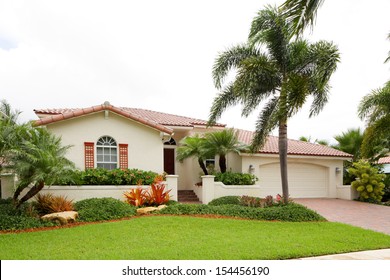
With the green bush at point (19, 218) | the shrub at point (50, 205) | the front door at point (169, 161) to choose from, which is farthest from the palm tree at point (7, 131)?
the front door at point (169, 161)

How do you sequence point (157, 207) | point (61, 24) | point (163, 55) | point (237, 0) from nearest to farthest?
point (237, 0) < point (61, 24) < point (157, 207) < point (163, 55)

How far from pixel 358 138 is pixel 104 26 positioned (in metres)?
19.3

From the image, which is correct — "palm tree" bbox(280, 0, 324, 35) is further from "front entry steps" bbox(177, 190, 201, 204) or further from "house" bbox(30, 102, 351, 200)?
"front entry steps" bbox(177, 190, 201, 204)

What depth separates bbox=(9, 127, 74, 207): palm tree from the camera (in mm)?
11562

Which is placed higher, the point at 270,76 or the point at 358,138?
the point at 270,76

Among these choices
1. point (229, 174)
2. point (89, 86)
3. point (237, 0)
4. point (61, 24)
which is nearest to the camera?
point (237, 0)

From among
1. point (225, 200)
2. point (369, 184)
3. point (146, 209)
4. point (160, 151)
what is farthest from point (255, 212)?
point (369, 184)

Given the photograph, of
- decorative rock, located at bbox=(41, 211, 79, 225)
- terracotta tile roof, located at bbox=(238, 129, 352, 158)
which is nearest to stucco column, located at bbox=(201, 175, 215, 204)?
terracotta tile roof, located at bbox=(238, 129, 352, 158)

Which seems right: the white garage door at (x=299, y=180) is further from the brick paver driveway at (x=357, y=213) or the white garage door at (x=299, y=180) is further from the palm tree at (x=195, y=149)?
the palm tree at (x=195, y=149)

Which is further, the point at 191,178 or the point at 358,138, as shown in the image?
the point at 358,138

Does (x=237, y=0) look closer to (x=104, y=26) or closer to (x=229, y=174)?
(x=104, y=26)

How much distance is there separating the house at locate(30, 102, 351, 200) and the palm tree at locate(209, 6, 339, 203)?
12.4 feet

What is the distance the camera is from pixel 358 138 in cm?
2394
